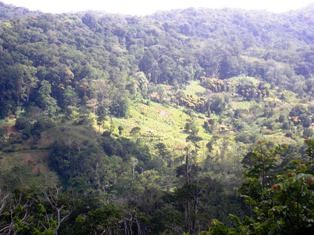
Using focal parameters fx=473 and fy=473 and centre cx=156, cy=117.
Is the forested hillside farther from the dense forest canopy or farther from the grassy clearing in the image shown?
the grassy clearing

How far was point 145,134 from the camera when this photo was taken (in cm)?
8681

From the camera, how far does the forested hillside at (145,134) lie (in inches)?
859

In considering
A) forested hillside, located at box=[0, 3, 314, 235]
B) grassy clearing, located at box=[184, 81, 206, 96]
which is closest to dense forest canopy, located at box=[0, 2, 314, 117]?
forested hillside, located at box=[0, 3, 314, 235]

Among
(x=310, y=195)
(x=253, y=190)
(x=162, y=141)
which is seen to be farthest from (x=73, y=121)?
(x=310, y=195)

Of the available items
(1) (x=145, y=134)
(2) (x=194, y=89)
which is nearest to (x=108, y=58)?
(2) (x=194, y=89)

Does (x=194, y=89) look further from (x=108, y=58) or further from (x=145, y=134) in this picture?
(x=145, y=134)

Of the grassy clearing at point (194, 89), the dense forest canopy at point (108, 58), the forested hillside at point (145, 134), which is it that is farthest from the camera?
the grassy clearing at point (194, 89)

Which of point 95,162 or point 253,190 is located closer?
point 253,190

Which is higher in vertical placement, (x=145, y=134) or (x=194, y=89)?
(x=145, y=134)

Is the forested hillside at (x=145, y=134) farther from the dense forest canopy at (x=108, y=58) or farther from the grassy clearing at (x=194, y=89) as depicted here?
the grassy clearing at (x=194, y=89)

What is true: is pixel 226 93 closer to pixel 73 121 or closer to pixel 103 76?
pixel 103 76

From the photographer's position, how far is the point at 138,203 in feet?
139

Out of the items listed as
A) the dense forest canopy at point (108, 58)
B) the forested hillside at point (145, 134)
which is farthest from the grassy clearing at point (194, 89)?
the dense forest canopy at point (108, 58)

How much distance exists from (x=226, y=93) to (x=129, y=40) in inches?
2068
